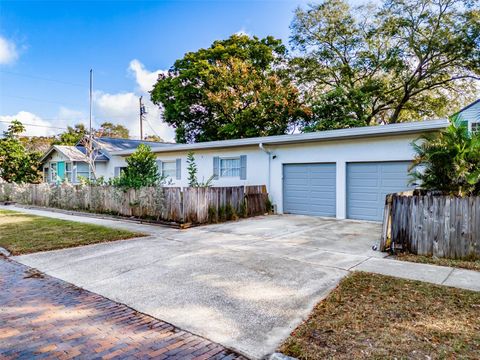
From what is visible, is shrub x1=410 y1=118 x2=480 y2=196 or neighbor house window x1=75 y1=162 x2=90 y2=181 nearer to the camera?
shrub x1=410 y1=118 x2=480 y2=196

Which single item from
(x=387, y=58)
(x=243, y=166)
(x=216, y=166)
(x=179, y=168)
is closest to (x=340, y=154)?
(x=243, y=166)

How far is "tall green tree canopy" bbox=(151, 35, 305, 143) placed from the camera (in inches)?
851

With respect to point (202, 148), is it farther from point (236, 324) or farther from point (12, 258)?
point (236, 324)

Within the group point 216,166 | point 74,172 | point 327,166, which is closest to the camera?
point 327,166

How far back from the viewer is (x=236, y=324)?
3.45 meters

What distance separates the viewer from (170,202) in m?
10.2

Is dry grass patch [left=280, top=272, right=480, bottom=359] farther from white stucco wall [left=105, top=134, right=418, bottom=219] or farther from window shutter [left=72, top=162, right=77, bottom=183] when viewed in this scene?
window shutter [left=72, top=162, right=77, bottom=183]

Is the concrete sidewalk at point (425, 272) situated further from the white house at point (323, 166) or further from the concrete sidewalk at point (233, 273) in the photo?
the white house at point (323, 166)

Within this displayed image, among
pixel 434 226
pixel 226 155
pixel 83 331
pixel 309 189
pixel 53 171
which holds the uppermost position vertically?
pixel 226 155

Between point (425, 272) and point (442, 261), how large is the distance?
0.91 metres

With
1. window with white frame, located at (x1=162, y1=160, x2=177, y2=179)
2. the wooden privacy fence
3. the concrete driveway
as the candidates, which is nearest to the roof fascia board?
window with white frame, located at (x1=162, y1=160, x2=177, y2=179)

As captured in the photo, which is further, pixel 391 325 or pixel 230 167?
pixel 230 167

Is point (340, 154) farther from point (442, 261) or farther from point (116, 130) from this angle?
point (116, 130)

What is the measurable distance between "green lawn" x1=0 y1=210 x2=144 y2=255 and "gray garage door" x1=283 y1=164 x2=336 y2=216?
6072 mm
